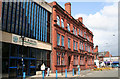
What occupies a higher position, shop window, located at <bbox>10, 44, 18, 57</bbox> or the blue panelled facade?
the blue panelled facade

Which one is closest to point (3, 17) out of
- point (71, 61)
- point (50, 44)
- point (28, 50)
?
point (28, 50)

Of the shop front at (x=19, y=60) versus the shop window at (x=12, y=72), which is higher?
the shop front at (x=19, y=60)

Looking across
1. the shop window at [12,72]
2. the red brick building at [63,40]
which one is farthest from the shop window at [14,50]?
the red brick building at [63,40]

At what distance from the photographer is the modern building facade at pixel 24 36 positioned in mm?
17375

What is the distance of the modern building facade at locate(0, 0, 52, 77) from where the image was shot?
17.4 metres

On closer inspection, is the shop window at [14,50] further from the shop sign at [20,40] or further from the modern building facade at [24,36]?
the shop sign at [20,40]

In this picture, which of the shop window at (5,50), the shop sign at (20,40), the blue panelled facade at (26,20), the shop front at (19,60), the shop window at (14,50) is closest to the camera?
the shop window at (5,50)

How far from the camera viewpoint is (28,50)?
21.1 metres

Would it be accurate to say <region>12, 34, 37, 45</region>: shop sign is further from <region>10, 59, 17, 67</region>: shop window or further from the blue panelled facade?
<region>10, 59, 17, 67</region>: shop window

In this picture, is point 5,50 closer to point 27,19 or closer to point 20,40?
point 20,40

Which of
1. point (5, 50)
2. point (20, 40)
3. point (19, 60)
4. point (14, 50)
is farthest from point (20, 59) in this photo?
point (5, 50)

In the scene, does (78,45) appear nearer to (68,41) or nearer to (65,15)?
(68,41)

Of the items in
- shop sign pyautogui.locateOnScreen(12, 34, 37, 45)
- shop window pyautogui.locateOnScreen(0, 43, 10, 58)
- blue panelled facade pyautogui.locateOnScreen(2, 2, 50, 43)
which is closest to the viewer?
shop window pyautogui.locateOnScreen(0, 43, 10, 58)

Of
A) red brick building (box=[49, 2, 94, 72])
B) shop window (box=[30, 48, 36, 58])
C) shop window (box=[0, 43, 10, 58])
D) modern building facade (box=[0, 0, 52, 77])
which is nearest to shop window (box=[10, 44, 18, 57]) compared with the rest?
modern building facade (box=[0, 0, 52, 77])
